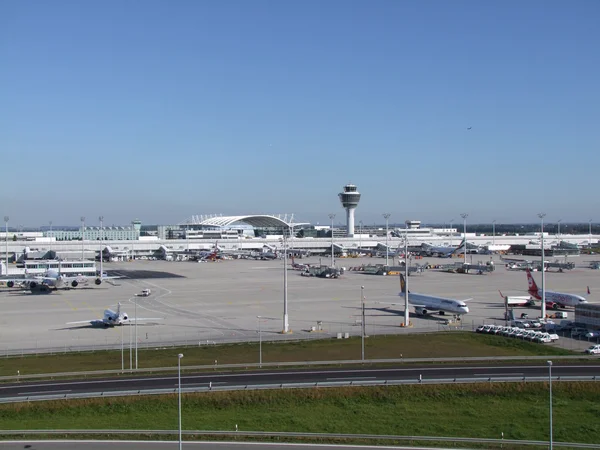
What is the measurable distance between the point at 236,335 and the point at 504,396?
26868 mm

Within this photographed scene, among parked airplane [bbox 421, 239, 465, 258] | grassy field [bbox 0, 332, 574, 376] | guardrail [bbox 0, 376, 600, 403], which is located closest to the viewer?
guardrail [bbox 0, 376, 600, 403]

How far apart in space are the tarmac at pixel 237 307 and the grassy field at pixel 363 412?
A: 17020 mm

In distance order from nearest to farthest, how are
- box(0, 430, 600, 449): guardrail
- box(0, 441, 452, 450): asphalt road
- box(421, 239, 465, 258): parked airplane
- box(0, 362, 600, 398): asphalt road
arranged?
box(0, 441, 452, 450): asphalt road < box(0, 430, 600, 449): guardrail < box(0, 362, 600, 398): asphalt road < box(421, 239, 465, 258): parked airplane

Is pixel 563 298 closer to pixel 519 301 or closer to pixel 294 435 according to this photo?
pixel 519 301

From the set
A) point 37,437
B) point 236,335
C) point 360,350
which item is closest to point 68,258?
point 236,335

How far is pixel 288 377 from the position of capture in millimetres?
39281

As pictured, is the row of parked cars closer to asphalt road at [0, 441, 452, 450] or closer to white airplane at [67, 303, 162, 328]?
asphalt road at [0, 441, 452, 450]

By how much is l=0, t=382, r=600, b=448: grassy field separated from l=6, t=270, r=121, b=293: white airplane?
60.1 metres

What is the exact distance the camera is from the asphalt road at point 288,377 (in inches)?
1448

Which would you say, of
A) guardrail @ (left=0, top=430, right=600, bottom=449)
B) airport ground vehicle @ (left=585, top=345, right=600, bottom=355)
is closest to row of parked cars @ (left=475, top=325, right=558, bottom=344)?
airport ground vehicle @ (left=585, top=345, right=600, bottom=355)

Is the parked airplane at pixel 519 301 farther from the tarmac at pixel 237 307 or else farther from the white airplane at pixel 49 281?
the white airplane at pixel 49 281

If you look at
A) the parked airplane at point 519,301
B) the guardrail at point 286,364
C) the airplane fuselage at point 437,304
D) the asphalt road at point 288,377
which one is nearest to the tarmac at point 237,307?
the airplane fuselage at point 437,304

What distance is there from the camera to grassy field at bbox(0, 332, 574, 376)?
145ft

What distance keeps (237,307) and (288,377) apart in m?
35.0
